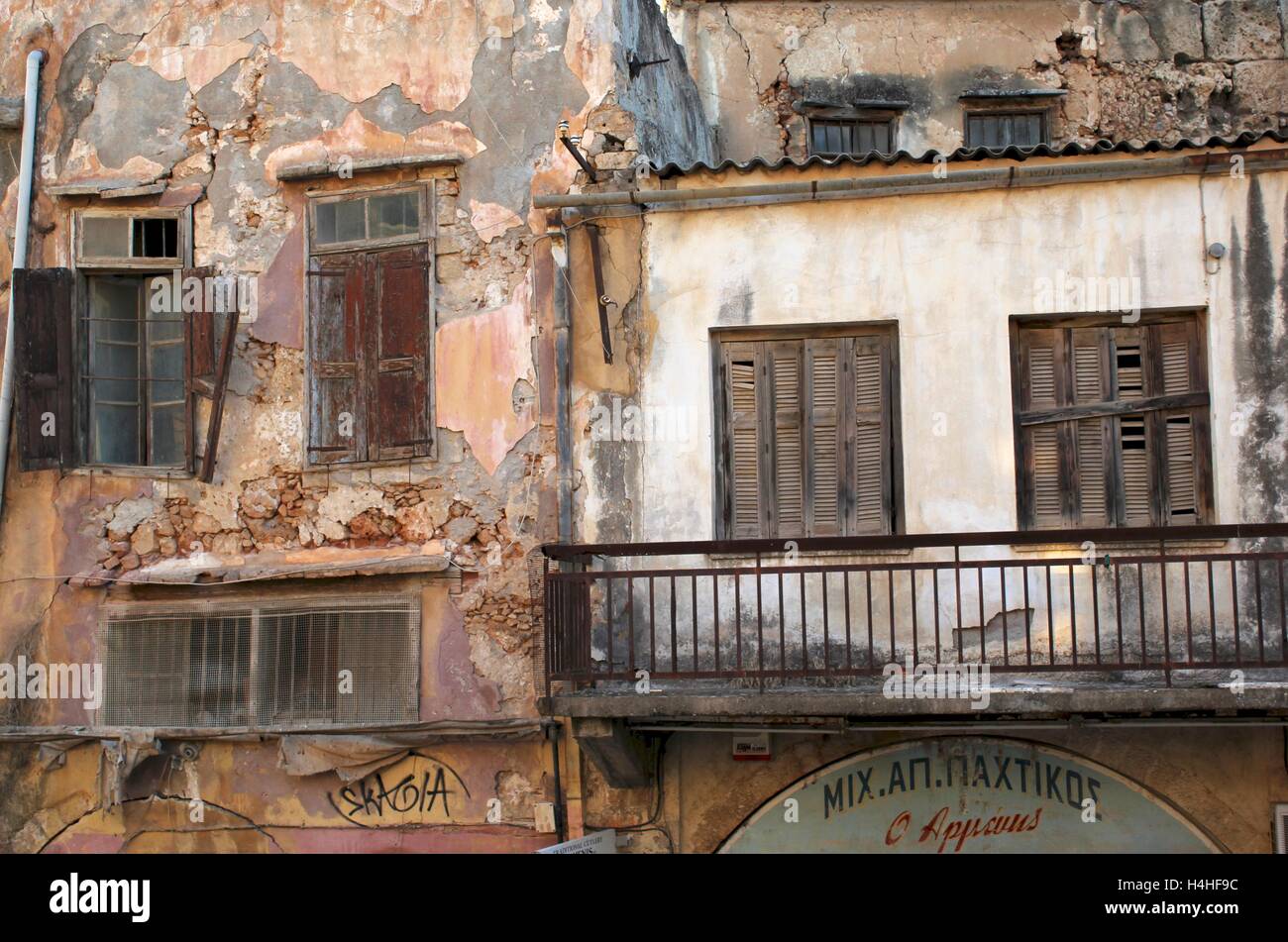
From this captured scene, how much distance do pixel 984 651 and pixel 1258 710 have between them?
158 centimetres

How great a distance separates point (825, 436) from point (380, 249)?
3225 mm

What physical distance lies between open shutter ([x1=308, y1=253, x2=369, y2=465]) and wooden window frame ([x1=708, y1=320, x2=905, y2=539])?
2358 millimetres

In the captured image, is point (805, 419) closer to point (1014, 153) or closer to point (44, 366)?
point (1014, 153)

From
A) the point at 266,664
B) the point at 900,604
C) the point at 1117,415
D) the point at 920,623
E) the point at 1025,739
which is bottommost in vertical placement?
the point at 1025,739

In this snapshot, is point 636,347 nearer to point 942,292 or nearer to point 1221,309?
point 942,292

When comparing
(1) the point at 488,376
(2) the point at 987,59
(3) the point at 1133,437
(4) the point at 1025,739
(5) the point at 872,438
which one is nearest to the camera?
(4) the point at 1025,739

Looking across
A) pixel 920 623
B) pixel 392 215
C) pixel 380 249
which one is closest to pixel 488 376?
pixel 380 249

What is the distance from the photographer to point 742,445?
11828 mm

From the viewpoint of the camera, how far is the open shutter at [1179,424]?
11398mm

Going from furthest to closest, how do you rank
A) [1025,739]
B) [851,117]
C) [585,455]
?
[851,117], [585,455], [1025,739]

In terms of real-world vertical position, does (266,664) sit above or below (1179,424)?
below

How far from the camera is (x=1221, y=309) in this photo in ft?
37.2

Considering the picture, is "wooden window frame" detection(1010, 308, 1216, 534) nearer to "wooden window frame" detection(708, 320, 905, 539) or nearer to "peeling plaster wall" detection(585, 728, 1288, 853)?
"wooden window frame" detection(708, 320, 905, 539)

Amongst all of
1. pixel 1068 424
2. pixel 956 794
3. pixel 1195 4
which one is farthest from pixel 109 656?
pixel 1195 4
